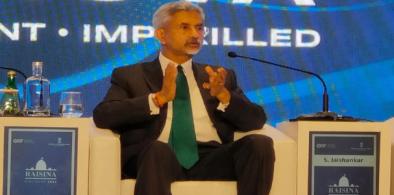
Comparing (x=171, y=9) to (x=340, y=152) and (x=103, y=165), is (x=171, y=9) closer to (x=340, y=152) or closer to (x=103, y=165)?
(x=103, y=165)

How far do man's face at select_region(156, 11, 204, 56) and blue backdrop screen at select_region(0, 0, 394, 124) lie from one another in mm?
1230

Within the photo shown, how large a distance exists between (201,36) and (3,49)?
176cm

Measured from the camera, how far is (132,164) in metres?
3.48

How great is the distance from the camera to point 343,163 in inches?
135

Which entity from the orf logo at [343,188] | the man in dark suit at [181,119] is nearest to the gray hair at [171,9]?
the man in dark suit at [181,119]

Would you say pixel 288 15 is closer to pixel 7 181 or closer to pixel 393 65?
pixel 393 65

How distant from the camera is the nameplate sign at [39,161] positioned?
3.28 m

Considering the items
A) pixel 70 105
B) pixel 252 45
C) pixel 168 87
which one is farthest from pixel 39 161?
pixel 252 45

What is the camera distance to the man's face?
374cm

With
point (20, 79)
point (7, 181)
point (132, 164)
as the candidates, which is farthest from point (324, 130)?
point (20, 79)

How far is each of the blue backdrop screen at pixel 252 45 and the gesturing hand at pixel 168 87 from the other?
1.62 metres

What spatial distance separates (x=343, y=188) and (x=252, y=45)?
5.99 ft

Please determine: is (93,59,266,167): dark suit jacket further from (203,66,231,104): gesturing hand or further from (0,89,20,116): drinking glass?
(0,89,20,116): drinking glass

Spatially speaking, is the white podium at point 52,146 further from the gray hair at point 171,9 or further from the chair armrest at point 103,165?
the gray hair at point 171,9
